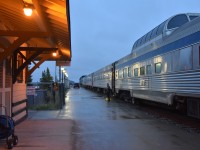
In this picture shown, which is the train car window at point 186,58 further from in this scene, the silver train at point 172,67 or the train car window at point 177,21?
the train car window at point 177,21

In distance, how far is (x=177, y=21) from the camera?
711 inches

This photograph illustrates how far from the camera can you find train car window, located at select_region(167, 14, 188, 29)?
57.5ft

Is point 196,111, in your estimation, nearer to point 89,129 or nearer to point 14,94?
point 89,129

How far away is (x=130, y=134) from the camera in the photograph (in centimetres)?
1120

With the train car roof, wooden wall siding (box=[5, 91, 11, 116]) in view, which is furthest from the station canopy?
the train car roof

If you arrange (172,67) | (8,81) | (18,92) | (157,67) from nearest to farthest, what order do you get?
(8,81) → (172,67) → (18,92) → (157,67)

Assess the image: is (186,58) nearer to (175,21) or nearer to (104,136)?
(104,136)

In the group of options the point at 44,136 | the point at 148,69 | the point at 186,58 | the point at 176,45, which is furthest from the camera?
the point at 148,69

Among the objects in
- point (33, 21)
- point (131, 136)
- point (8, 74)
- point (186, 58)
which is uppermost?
point (33, 21)

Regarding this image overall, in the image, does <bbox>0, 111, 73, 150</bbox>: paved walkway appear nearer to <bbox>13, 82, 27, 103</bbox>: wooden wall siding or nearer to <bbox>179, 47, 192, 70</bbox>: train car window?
<bbox>13, 82, 27, 103</bbox>: wooden wall siding

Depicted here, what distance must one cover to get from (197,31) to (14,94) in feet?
20.4

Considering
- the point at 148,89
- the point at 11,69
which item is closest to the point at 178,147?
the point at 11,69

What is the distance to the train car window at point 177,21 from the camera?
17.5 metres

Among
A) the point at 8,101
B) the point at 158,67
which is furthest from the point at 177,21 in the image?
the point at 8,101
